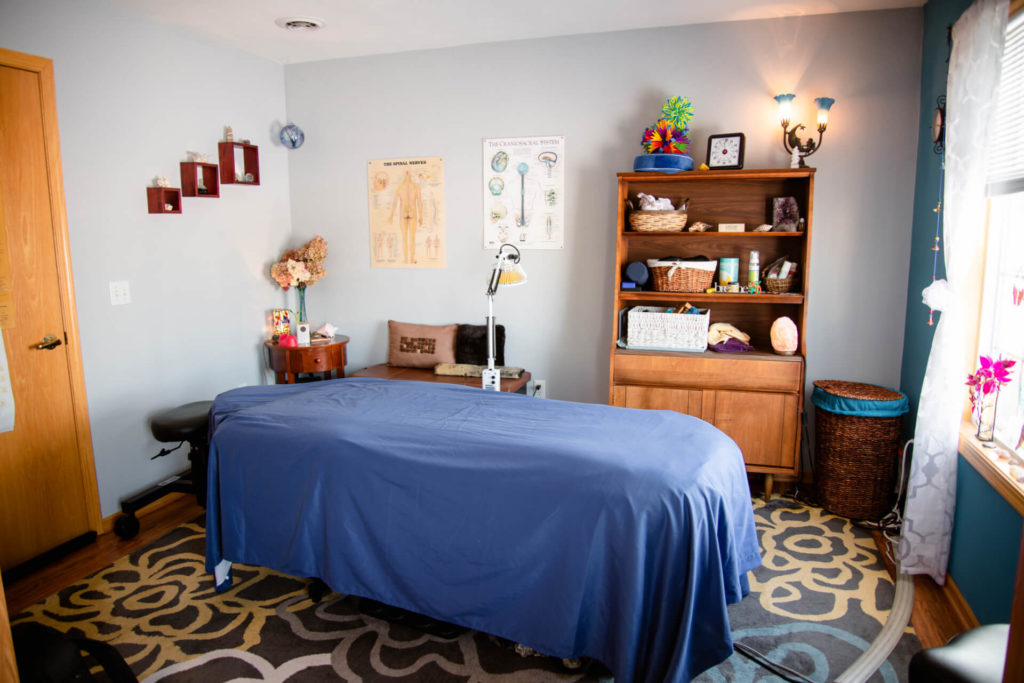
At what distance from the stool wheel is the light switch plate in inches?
40.3

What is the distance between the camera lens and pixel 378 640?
2170 millimetres

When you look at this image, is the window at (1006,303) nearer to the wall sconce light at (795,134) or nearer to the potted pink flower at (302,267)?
the wall sconce light at (795,134)

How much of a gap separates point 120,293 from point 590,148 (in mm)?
2612

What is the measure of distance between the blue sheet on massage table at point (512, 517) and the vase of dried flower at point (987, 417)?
0.96 m

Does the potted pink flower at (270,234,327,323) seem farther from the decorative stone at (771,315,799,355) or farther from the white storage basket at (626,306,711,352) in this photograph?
the decorative stone at (771,315,799,355)

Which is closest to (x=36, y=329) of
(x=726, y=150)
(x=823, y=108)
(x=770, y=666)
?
(x=770, y=666)

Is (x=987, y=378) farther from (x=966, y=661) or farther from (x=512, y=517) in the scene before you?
A: (x=512, y=517)

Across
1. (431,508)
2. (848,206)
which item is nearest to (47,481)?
(431,508)

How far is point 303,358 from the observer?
151 inches

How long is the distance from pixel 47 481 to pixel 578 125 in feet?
10.6

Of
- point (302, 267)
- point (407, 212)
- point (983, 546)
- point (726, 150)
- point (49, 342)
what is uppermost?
point (726, 150)

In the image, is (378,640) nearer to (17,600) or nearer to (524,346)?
(17,600)

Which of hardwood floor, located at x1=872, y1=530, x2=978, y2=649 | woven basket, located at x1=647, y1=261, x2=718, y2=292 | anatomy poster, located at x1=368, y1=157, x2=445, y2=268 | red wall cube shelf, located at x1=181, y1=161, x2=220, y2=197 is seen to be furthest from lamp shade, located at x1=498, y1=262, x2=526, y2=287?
hardwood floor, located at x1=872, y1=530, x2=978, y2=649

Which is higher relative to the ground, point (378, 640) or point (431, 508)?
point (431, 508)
